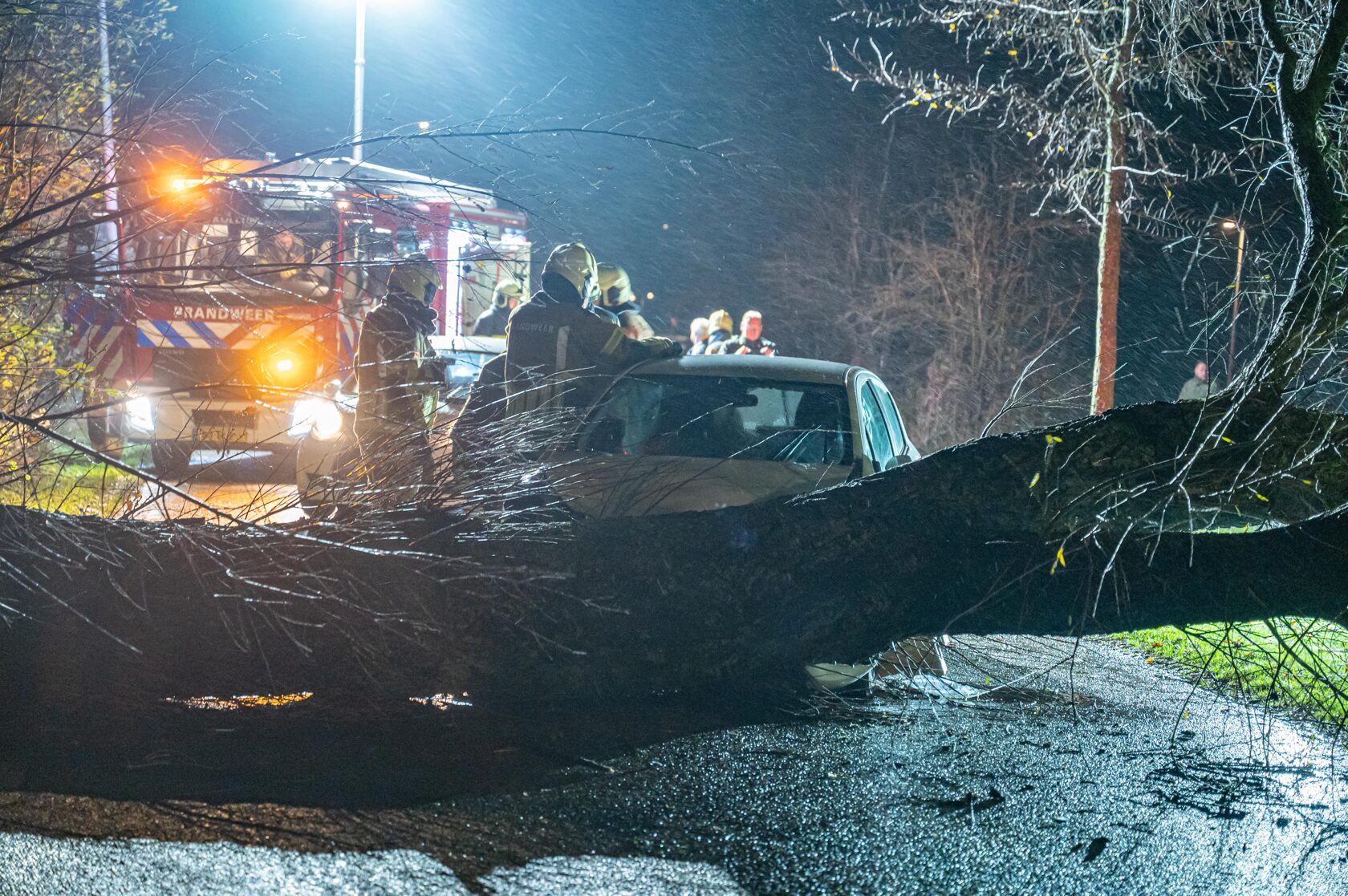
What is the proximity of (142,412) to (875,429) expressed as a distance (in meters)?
3.85

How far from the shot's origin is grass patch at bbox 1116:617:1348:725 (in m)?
4.38

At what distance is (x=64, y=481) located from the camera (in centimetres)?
500

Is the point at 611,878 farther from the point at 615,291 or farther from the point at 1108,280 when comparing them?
the point at 1108,280

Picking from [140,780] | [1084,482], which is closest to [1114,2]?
A: [1084,482]

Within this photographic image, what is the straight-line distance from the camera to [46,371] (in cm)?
781

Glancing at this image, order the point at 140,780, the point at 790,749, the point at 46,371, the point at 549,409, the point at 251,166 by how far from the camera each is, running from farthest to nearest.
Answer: the point at 46,371 < the point at 549,409 < the point at 790,749 < the point at 251,166 < the point at 140,780

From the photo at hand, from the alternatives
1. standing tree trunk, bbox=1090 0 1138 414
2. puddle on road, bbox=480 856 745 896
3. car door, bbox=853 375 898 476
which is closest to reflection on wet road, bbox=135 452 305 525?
puddle on road, bbox=480 856 745 896

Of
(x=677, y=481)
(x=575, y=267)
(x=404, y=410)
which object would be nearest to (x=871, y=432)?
(x=677, y=481)

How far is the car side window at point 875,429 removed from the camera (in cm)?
627

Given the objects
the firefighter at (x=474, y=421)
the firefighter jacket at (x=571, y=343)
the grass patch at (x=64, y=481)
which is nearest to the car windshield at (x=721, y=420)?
the firefighter jacket at (x=571, y=343)

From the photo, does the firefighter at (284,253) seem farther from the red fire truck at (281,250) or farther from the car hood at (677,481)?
the car hood at (677,481)

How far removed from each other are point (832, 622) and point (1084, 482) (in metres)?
1.14

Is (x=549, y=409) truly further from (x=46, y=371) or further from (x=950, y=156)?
(x=950, y=156)

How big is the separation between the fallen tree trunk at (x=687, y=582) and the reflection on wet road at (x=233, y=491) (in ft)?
0.39
